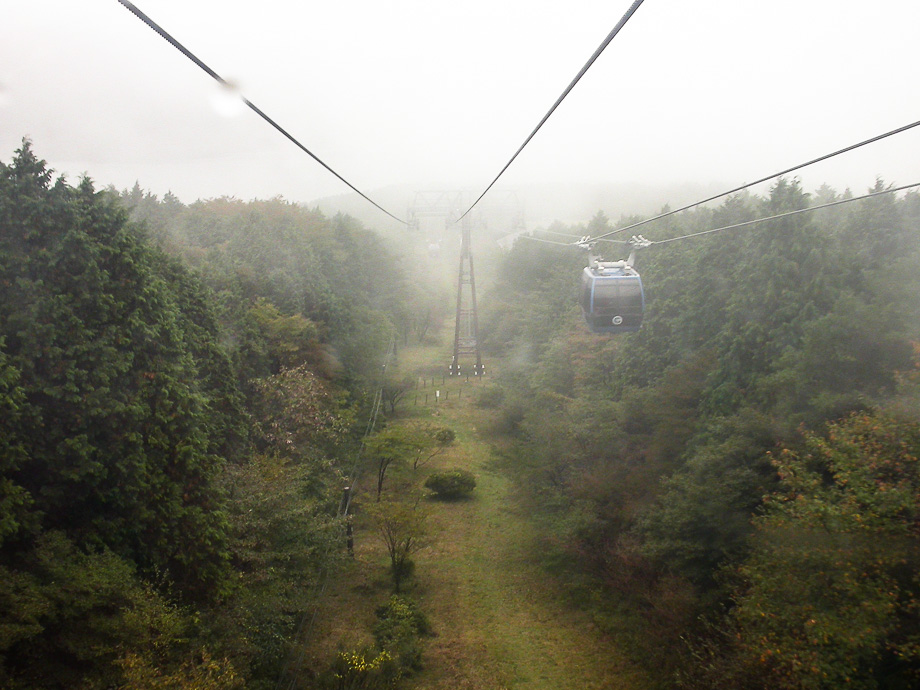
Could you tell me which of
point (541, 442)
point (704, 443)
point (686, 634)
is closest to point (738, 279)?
point (704, 443)

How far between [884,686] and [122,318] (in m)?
14.0

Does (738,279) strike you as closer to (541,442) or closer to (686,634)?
(541,442)

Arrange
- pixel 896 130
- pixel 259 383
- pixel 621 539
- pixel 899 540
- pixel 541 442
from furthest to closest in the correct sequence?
pixel 541 442 < pixel 259 383 < pixel 621 539 < pixel 899 540 < pixel 896 130

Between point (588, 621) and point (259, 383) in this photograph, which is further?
point (259, 383)

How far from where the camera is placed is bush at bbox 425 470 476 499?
2211 cm

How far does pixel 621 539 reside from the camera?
48.5 ft

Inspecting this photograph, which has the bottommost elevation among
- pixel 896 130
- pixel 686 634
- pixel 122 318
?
pixel 686 634

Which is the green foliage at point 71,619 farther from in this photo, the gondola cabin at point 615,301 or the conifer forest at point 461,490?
the gondola cabin at point 615,301

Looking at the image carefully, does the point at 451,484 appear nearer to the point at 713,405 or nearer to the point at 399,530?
the point at 399,530

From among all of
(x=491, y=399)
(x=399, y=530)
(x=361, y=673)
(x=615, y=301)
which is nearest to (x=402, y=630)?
(x=361, y=673)

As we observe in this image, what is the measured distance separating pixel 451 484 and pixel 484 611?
22.7 ft

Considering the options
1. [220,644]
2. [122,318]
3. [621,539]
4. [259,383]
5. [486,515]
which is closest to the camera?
[220,644]

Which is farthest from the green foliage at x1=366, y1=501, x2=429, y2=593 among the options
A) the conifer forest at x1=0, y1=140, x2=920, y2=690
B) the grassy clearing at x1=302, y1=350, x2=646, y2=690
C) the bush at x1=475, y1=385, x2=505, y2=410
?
the bush at x1=475, y1=385, x2=505, y2=410

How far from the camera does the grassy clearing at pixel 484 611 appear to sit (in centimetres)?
1300
